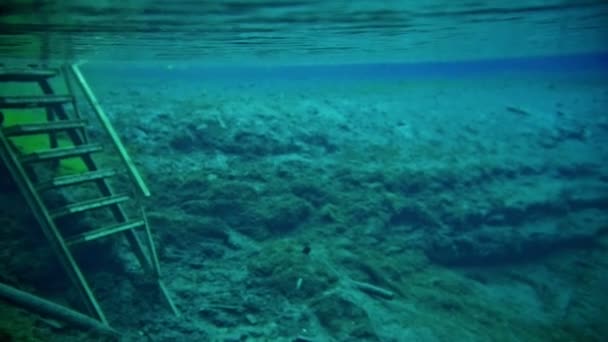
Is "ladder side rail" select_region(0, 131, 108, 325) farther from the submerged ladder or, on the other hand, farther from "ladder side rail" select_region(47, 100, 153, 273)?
"ladder side rail" select_region(47, 100, 153, 273)

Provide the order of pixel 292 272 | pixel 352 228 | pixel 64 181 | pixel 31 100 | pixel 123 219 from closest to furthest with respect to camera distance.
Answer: pixel 64 181, pixel 31 100, pixel 123 219, pixel 292 272, pixel 352 228

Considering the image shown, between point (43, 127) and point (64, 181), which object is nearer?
point (64, 181)

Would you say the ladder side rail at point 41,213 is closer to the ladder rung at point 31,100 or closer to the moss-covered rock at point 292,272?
the ladder rung at point 31,100

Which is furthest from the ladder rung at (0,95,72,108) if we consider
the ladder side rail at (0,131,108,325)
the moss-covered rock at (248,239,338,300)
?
the moss-covered rock at (248,239,338,300)

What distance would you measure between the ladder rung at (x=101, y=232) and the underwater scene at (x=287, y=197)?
0.03 metres

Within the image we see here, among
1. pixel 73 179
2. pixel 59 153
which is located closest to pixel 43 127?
pixel 59 153

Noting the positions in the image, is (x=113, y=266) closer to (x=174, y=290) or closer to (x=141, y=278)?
(x=141, y=278)

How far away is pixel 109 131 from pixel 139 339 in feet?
13.9

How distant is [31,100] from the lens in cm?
741

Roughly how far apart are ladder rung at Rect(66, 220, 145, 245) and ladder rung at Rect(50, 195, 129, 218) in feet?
1.32

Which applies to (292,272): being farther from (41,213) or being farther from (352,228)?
A: (41,213)

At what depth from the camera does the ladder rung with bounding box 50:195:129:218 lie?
22.1 ft

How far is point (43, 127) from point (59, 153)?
54 centimetres

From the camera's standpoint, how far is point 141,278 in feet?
25.8
